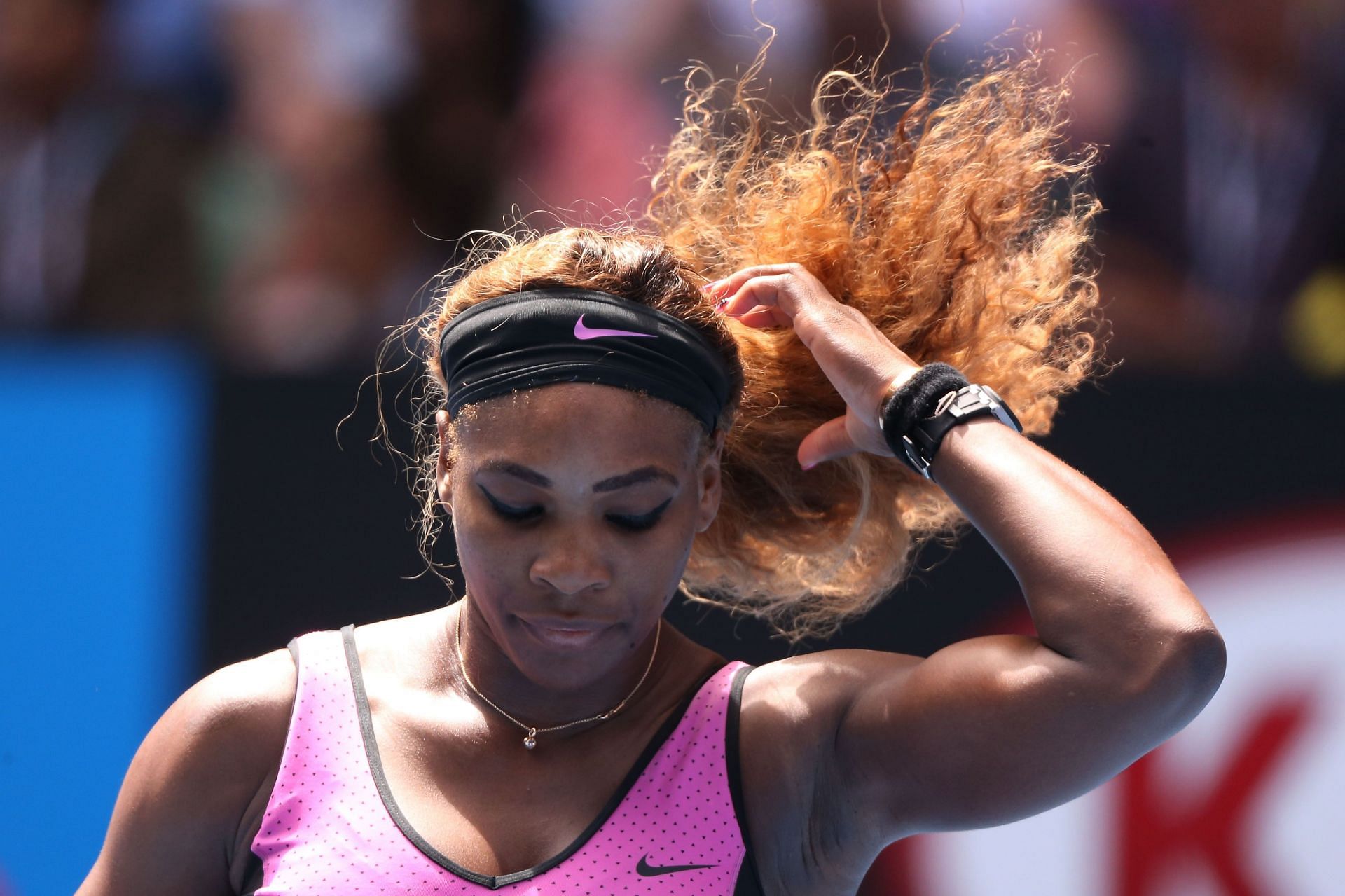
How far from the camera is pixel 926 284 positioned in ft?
6.35

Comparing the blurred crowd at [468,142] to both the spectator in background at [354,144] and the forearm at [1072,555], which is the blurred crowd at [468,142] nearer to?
the spectator in background at [354,144]

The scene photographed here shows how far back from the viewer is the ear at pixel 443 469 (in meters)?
1.78

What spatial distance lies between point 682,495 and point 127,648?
139 cm

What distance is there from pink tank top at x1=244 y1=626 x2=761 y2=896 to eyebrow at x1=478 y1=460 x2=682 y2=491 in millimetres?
319

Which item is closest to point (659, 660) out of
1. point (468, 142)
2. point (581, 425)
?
point (581, 425)

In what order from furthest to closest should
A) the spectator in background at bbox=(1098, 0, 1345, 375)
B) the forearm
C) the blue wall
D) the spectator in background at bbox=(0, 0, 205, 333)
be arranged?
the spectator in background at bbox=(0, 0, 205, 333), the spectator in background at bbox=(1098, 0, 1345, 375), the blue wall, the forearm

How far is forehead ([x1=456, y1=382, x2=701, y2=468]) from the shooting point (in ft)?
5.39

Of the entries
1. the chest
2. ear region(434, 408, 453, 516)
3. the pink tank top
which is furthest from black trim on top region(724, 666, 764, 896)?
ear region(434, 408, 453, 516)

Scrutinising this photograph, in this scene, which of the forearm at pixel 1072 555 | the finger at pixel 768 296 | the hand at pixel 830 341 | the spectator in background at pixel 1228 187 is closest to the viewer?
the forearm at pixel 1072 555

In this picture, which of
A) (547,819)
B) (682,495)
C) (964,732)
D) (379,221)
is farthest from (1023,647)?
(379,221)

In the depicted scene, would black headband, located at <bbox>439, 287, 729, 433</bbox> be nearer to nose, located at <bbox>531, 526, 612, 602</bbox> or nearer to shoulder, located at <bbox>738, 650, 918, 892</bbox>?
nose, located at <bbox>531, 526, 612, 602</bbox>

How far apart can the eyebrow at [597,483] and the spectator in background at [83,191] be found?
1886 mm

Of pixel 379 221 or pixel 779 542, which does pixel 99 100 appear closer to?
pixel 379 221

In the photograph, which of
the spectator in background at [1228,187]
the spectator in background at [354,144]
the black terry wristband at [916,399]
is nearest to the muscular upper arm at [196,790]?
the black terry wristband at [916,399]
